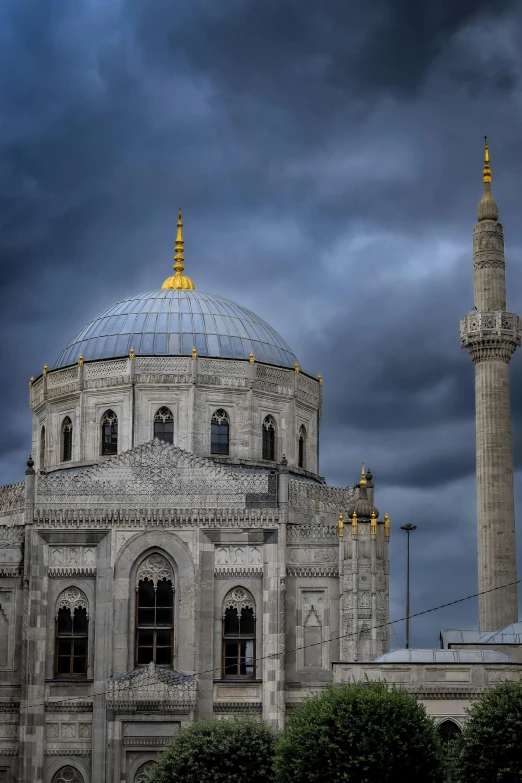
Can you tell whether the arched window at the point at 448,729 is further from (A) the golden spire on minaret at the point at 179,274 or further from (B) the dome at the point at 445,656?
(A) the golden spire on minaret at the point at 179,274

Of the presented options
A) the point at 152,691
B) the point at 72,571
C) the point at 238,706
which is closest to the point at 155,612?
the point at 152,691

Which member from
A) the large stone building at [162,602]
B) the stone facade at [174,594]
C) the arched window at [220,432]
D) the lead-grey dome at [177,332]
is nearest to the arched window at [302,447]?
the lead-grey dome at [177,332]

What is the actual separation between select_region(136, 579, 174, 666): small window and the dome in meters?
8.57

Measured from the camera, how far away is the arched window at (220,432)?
7144cm

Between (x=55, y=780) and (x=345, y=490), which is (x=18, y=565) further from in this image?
(x=345, y=490)

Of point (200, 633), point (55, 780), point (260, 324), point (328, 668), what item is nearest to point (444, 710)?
point (328, 668)

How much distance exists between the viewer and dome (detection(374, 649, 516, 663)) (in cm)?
6066

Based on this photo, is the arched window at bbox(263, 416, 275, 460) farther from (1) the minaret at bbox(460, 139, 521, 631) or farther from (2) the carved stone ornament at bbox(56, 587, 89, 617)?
(2) the carved stone ornament at bbox(56, 587, 89, 617)

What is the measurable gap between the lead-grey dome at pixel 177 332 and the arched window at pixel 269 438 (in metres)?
2.98

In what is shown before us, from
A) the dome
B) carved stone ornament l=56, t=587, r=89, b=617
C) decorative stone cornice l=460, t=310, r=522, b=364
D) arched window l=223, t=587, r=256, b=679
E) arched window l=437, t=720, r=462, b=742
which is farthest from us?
decorative stone cornice l=460, t=310, r=522, b=364

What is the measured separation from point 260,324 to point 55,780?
2396 cm

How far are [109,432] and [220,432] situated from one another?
4.85 meters

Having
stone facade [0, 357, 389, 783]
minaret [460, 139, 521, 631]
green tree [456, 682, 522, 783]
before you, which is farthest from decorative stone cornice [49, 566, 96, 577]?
minaret [460, 139, 521, 631]

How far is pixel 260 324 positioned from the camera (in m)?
77.0
